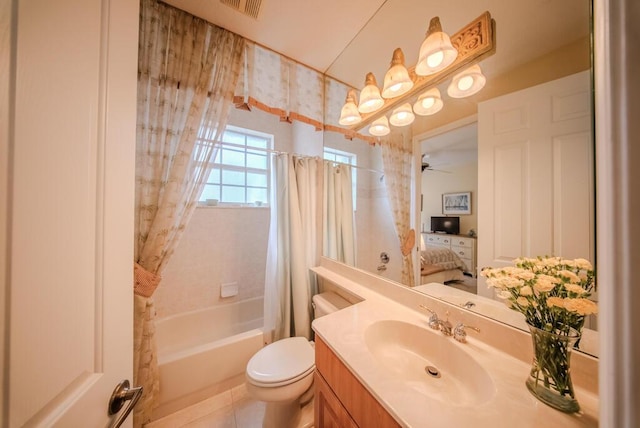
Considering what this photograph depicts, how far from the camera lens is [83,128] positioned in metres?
0.43

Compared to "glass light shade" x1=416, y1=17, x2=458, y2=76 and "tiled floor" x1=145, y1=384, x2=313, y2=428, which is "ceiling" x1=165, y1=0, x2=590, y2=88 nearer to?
"glass light shade" x1=416, y1=17, x2=458, y2=76

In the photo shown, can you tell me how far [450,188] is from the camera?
98 cm

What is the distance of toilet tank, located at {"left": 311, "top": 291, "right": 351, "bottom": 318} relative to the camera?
1.42 meters

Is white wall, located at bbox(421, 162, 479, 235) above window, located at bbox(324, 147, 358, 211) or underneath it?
underneath

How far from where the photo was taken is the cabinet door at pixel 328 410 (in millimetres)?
701

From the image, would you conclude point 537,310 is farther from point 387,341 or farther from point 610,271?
point 387,341

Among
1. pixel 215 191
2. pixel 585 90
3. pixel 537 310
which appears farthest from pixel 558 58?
pixel 215 191

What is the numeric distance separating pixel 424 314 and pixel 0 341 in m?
1.20

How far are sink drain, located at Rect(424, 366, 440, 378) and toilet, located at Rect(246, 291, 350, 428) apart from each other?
2.06ft

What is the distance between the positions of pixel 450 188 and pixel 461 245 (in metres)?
0.27

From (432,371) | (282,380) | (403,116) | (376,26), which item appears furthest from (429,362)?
(376,26)

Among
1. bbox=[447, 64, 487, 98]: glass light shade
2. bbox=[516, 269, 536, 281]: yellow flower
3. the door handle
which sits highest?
bbox=[447, 64, 487, 98]: glass light shade

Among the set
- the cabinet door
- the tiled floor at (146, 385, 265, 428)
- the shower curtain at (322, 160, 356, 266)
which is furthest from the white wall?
the tiled floor at (146, 385, 265, 428)

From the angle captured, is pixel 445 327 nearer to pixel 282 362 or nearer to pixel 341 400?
pixel 341 400
